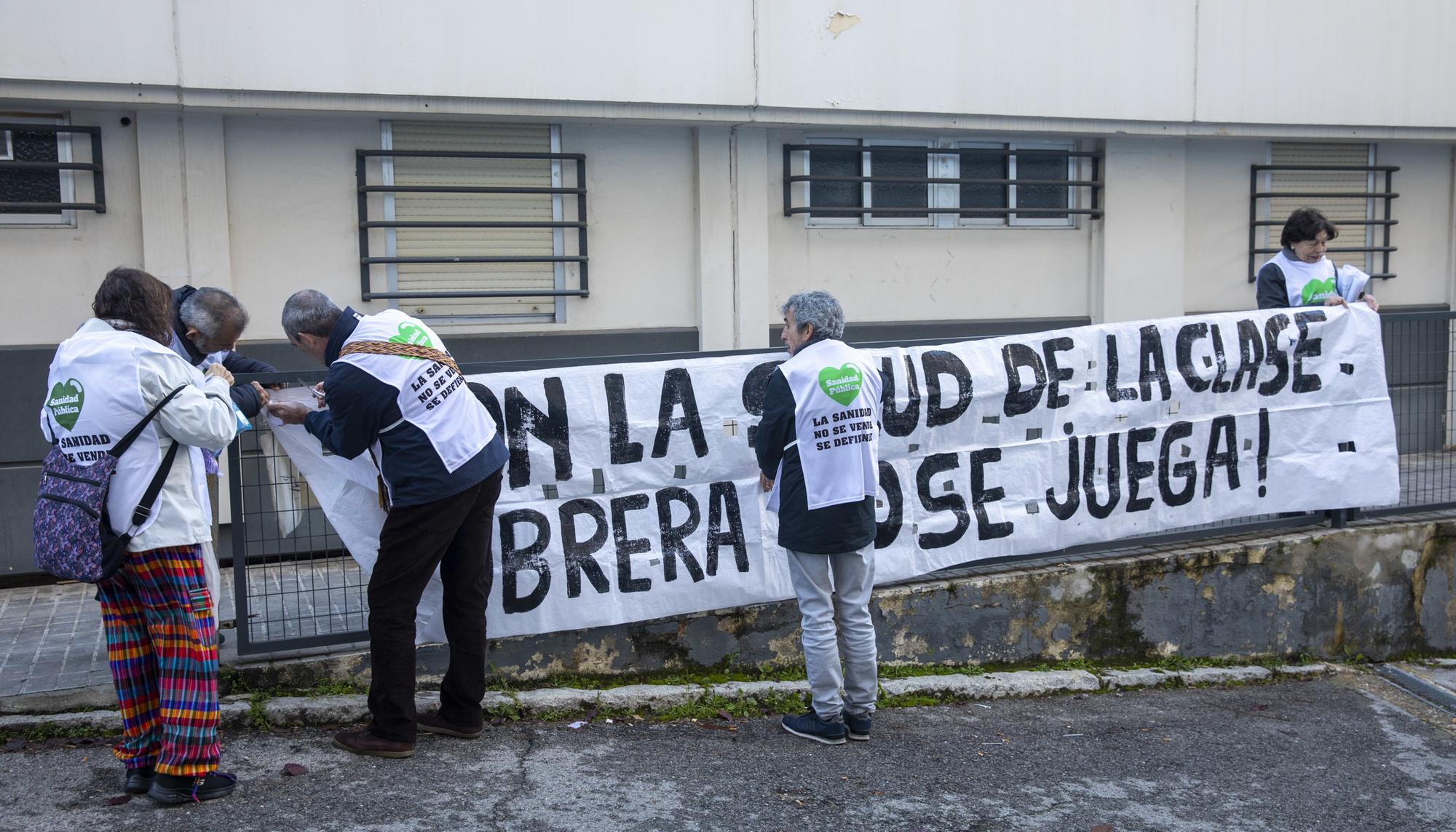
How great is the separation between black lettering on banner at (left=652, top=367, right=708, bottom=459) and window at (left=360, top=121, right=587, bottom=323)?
3246 millimetres

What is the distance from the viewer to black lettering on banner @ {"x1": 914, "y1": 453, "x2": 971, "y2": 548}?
6.09m

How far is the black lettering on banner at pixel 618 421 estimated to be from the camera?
5.55 meters

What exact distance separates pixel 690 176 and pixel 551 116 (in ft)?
4.02

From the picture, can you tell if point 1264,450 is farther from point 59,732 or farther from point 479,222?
point 59,732

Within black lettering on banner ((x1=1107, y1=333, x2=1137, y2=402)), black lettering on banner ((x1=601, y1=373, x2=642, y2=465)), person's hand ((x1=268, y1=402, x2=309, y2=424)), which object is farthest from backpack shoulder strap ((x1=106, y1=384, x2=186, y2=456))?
black lettering on banner ((x1=1107, y1=333, x2=1137, y2=402))

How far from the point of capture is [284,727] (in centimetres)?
501

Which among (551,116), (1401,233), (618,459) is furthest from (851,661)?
(1401,233)

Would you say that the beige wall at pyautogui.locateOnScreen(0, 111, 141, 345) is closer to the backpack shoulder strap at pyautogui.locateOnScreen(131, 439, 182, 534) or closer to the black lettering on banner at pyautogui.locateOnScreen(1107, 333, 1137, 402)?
the backpack shoulder strap at pyautogui.locateOnScreen(131, 439, 182, 534)

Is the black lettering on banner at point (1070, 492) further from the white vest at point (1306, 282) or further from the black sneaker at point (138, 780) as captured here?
the black sneaker at point (138, 780)

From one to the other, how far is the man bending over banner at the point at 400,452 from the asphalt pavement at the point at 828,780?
0.32 metres

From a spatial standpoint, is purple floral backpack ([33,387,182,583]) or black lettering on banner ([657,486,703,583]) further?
black lettering on banner ([657,486,703,583])

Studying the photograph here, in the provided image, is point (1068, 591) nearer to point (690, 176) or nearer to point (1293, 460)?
point (1293, 460)

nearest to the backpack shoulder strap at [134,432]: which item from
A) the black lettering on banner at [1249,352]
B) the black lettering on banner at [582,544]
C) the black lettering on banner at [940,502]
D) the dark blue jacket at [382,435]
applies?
the dark blue jacket at [382,435]

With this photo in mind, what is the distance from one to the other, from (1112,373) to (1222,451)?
886 millimetres
